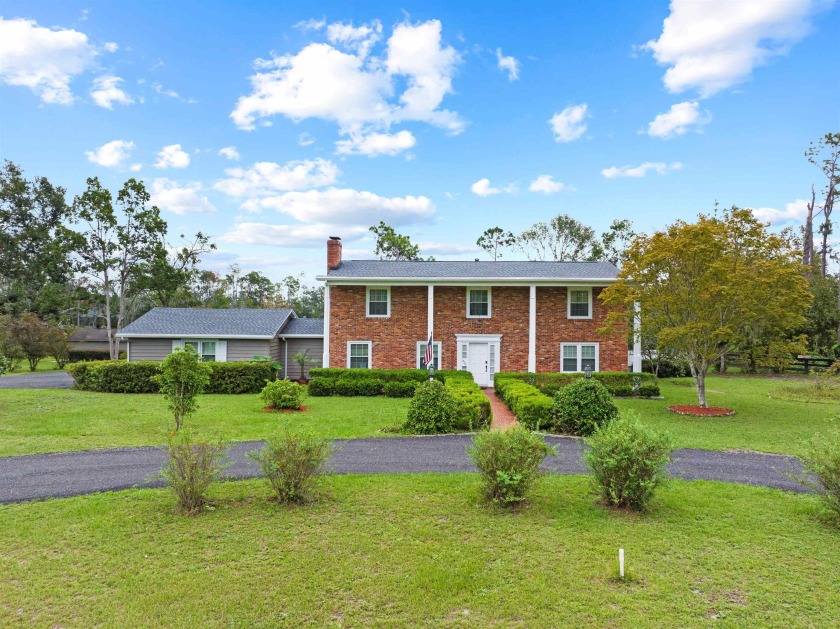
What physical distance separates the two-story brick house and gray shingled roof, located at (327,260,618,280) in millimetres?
121

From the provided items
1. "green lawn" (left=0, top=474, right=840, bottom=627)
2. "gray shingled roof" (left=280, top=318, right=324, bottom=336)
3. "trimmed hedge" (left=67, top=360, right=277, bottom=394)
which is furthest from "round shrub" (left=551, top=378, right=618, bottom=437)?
"gray shingled roof" (left=280, top=318, right=324, bottom=336)

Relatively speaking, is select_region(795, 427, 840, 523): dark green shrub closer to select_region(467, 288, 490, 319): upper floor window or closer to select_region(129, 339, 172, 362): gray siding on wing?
select_region(467, 288, 490, 319): upper floor window

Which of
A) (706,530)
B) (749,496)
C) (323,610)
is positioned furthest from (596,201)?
(323,610)

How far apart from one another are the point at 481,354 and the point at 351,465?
1351 cm

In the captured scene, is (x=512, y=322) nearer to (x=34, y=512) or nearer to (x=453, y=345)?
(x=453, y=345)

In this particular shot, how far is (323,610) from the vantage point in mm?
4094

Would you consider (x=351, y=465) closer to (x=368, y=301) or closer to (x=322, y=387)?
(x=322, y=387)

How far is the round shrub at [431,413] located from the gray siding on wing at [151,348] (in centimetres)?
1650

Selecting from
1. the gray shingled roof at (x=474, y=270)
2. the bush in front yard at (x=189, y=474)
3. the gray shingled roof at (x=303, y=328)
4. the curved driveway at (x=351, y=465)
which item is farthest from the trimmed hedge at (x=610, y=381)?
the bush in front yard at (x=189, y=474)

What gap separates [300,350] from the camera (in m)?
24.8

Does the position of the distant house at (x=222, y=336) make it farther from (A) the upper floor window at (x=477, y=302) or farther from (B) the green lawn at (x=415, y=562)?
(B) the green lawn at (x=415, y=562)

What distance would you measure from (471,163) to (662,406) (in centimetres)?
1422

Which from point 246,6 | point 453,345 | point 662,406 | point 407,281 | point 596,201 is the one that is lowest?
point 662,406

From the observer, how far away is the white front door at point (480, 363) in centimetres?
2144
